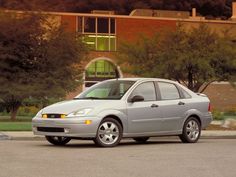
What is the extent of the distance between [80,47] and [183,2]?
69130mm

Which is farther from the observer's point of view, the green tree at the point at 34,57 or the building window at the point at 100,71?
the building window at the point at 100,71

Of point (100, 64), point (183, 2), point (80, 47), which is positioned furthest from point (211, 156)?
point (183, 2)

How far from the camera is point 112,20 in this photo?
8219 centimetres

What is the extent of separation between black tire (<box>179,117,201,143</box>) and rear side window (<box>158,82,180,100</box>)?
71cm

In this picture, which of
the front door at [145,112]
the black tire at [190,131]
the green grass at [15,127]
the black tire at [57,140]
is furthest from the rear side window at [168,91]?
the green grass at [15,127]

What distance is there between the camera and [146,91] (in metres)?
17.2

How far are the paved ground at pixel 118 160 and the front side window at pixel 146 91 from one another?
118cm

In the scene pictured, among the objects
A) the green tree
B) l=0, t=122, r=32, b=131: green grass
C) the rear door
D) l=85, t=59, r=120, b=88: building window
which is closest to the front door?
the rear door

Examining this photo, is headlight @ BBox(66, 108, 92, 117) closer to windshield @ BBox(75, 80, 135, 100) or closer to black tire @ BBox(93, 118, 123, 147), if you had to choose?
black tire @ BBox(93, 118, 123, 147)

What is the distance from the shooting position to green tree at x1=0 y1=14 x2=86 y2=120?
32.0 meters

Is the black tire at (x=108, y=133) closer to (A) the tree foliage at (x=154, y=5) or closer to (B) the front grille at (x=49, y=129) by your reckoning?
(B) the front grille at (x=49, y=129)

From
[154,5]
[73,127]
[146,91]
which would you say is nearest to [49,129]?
[73,127]

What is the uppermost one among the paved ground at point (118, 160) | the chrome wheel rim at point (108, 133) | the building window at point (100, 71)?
the building window at point (100, 71)

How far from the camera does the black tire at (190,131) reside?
1770 cm
